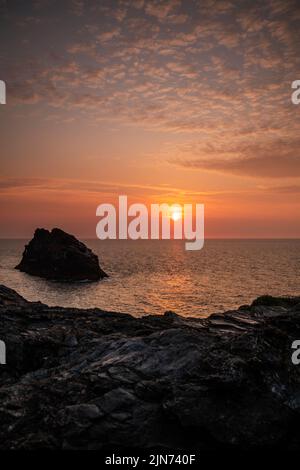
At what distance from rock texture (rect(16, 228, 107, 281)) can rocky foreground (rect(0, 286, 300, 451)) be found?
283 feet

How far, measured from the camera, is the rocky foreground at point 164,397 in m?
9.73

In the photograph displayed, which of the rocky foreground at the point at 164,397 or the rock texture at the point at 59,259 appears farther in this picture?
the rock texture at the point at 59,259

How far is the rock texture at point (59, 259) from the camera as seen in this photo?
9956 cm

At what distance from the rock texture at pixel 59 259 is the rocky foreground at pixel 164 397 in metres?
86.2

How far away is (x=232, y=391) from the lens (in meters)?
10.4

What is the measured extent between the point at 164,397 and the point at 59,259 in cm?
9704

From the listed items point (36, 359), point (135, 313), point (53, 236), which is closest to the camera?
point (36, 359)

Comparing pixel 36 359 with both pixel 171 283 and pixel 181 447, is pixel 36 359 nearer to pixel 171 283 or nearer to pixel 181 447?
pixel 181 447

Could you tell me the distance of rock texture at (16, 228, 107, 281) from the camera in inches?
3920

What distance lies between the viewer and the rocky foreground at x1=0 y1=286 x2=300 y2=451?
9.73 m

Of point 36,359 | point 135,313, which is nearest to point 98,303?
point 135,313

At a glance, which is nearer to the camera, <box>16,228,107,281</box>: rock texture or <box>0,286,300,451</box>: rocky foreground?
<box>0,286,300,451</box>: rocky foreground
